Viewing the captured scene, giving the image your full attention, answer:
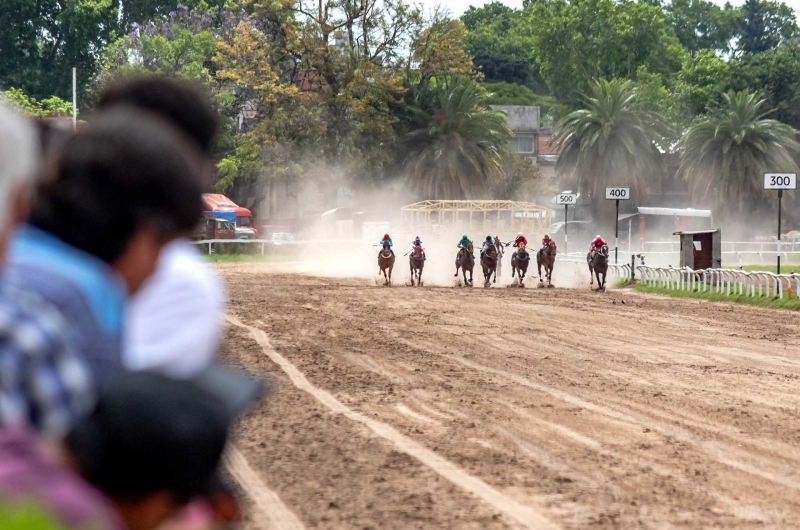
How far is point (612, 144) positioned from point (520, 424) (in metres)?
56.9

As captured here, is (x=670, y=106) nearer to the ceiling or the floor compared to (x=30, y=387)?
nearer to the ceiling

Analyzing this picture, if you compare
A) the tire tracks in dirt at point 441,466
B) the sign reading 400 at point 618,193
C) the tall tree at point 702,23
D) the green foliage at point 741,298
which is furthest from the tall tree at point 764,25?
the tire tracks in dirt at point 441,466

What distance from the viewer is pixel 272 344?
1454 cm

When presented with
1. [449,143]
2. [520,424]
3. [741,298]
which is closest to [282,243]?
[449,143]

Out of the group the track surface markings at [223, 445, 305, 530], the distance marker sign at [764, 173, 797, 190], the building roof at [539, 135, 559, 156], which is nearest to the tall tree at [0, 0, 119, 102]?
the building roof at [539, 135, 559, 156]

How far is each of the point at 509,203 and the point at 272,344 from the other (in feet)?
110

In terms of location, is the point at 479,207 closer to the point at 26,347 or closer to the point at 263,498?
the point at 263,498

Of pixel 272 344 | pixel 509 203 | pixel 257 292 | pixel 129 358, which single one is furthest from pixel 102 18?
pixel 129 358

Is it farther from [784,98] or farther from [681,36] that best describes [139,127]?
[681,36]

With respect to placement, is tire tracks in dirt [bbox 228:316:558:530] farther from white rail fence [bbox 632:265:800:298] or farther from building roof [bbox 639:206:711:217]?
building roof [bbox 639:206:711:217]

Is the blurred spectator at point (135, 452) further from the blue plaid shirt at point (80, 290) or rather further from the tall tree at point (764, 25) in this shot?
the tall tree at point (764, 25)

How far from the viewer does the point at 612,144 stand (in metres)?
64.1

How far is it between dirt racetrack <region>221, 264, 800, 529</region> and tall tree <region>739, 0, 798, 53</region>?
108 meters

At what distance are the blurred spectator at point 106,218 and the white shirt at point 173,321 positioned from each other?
0.12m
